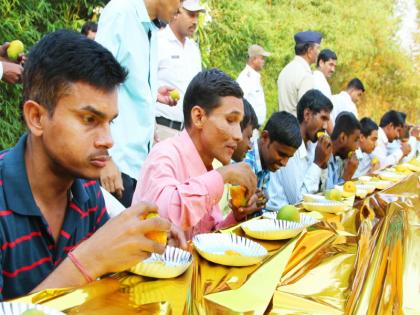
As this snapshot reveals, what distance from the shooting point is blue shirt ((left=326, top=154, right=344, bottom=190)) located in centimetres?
386

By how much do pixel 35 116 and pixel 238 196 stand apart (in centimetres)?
104

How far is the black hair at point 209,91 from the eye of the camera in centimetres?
206

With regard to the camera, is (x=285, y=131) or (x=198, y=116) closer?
(x=198, y=116)

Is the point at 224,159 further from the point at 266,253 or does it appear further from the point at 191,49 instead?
the point at 191,49

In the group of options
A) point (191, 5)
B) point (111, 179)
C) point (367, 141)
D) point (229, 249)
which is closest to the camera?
point (229, 249)

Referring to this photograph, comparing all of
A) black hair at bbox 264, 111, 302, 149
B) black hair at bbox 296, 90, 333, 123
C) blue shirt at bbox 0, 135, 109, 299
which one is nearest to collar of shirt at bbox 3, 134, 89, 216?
blue shirt at bbox 0, 135, 109, 299

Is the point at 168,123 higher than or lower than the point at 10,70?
higher

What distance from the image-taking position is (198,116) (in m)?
2.08

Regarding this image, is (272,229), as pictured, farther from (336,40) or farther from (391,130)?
(336,40)

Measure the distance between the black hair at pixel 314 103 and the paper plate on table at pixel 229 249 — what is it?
2423 mm

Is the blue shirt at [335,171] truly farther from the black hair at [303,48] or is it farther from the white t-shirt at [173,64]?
the black hair at [303,48]

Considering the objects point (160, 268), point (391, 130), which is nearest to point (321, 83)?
point (391, 130)

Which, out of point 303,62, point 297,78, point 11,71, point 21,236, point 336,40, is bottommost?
point 21,236

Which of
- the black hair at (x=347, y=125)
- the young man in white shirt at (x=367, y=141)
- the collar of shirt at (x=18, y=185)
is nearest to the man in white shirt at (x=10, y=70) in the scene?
the collar of shirt at (x=18, y=185)
